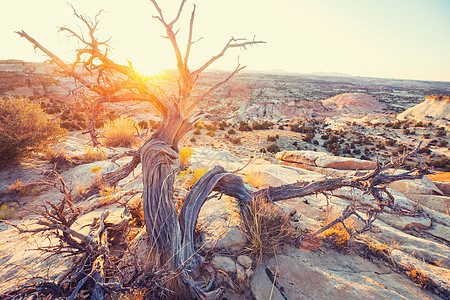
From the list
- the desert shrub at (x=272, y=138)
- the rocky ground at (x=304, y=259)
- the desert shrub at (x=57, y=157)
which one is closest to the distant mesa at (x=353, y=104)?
the desert shrub at (x=272, y=138)

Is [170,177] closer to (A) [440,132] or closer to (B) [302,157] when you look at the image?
(B) [302,157]

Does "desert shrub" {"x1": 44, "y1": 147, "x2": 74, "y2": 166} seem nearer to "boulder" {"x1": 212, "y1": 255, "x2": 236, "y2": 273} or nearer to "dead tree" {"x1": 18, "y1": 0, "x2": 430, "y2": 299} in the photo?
"dead tree" {"x1": 18, "y1": 0, "x2": 430, "y2": 299}

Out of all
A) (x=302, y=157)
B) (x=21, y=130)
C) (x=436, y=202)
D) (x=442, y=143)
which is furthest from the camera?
(x=442, y=143)

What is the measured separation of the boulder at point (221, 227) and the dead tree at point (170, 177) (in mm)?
282

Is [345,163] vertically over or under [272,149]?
over

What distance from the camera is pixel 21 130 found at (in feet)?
19.8

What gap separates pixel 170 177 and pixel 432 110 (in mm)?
35689

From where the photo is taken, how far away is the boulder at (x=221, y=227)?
2.65 metres

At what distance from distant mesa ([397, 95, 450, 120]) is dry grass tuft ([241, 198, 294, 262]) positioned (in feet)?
104

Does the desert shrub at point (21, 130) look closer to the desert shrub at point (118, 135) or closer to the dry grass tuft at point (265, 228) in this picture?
the desert shrub at point (118, 135)

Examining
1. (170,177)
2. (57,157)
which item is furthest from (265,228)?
(57,157)

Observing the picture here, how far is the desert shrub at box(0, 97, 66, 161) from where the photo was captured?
18.9 ft

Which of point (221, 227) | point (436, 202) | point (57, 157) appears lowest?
point (436, 202)

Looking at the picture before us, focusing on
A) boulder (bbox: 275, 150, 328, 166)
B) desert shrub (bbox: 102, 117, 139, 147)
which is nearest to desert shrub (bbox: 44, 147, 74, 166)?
desert shrub (bbox: 102, 117, 139, 147)
